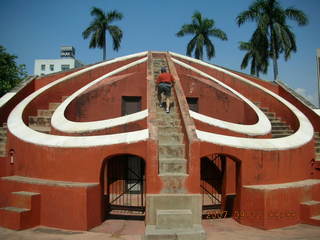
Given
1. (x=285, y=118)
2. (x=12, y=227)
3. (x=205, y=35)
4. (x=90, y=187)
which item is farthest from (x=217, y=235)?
(x=205, y=35)

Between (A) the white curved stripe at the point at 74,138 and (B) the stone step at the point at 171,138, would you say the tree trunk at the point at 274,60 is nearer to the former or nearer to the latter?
(B) the stone step at the point at 171,138

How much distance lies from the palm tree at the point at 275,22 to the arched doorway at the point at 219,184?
1253 cm

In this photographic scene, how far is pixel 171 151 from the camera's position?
526 cm

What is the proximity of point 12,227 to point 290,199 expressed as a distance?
4.84m

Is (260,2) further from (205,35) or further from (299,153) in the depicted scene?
(299,153)

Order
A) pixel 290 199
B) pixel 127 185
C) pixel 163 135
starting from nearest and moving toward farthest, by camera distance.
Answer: pixel 290 199
pixel 163 135
pixel 127 185

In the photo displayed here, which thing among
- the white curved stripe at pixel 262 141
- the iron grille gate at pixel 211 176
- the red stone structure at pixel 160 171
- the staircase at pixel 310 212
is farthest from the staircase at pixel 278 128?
the staircase at pixel 310 212

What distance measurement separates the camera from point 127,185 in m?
8.31

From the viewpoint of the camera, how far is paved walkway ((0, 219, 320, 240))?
442 centimetres

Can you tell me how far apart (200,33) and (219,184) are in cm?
1836

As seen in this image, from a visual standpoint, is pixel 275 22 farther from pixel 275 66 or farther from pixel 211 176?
pixel 211 176

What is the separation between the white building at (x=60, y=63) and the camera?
53094 mm

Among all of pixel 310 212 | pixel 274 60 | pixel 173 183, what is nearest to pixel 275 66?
pixel 274 60

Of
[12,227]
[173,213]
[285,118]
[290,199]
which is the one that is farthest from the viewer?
[285,118]
